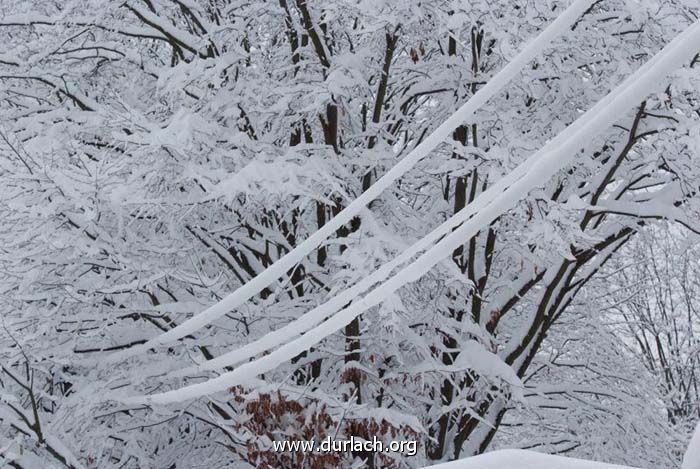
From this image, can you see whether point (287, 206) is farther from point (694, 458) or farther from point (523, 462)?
point (694, 458)

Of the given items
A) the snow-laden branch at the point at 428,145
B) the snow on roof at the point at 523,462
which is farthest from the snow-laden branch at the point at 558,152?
the snow on roof at the point at 523,462

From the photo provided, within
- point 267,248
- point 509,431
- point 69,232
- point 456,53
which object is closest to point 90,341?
point 69,232

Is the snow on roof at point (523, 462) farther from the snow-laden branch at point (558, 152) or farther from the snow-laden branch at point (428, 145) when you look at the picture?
the snow-laden branch at point (428, 145)

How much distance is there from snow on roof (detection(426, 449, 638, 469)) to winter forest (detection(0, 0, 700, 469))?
8.38 ft

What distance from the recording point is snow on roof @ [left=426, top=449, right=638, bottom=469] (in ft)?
3.43

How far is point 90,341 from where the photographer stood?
5.65 m

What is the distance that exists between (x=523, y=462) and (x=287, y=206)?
13.5ft

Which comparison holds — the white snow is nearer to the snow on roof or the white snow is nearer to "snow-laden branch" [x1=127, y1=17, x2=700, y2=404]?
the snow on roof

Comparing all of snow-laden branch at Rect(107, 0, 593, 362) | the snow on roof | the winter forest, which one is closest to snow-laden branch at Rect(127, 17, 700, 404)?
snow-laden branch at Rect(107, 0, 593, 362)

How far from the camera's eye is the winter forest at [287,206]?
15.8 ft

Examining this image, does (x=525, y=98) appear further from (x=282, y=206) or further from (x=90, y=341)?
(x=90, y=341)

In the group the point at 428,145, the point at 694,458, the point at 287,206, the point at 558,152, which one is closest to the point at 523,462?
the point at 694,458

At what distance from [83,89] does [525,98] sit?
3.80m

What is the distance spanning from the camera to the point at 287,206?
16.7 ft
